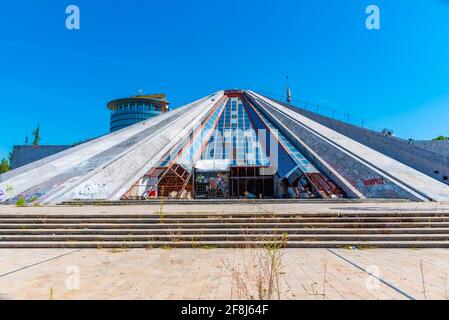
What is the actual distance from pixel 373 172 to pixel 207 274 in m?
12.3

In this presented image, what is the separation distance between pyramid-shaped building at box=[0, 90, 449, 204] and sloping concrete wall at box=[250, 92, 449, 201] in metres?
0.05

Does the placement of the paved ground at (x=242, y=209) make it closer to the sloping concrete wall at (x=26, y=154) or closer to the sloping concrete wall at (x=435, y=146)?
the sloping concrete wall at (x=435, y=146)

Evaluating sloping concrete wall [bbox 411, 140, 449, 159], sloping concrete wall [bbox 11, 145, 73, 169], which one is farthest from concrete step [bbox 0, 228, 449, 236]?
sloping concrete wall [bbox 11, 145, 73, 169]

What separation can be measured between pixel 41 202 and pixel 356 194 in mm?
13866

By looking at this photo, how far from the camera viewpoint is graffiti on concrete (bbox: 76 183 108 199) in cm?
1210

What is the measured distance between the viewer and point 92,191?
12414 mm

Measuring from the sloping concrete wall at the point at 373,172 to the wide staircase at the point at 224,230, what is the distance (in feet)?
16.6

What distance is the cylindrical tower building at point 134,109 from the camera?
75.4m

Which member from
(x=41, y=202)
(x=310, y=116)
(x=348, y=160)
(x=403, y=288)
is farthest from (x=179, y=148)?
(x=403, y=288)

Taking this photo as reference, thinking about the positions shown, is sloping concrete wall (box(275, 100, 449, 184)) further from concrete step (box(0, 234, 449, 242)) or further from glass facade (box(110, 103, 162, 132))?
glass facade (box(110, 103, 162, 132))

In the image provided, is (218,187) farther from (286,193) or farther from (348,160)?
(348,160)

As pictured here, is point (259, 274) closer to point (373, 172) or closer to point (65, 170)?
point (373, 172)

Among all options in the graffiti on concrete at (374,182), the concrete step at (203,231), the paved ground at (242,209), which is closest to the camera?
the concrete step at (203,231)

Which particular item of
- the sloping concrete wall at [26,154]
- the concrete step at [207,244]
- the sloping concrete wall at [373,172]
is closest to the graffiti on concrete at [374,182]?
the sloping concrete wall at [373,172]
